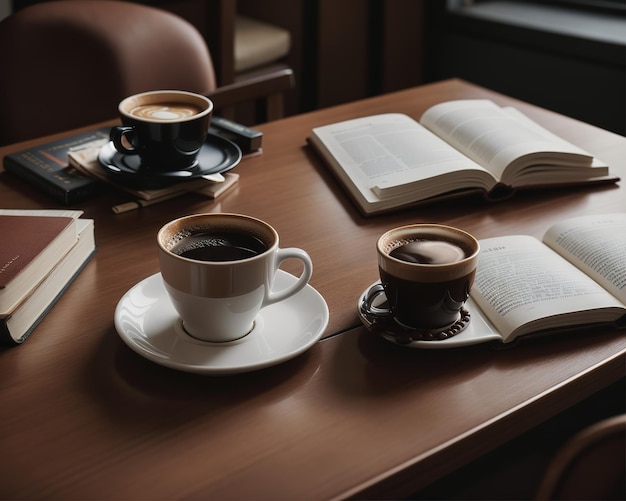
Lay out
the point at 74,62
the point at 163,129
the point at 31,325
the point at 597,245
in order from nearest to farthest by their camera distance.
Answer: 1. the point at 31,325
2. the point at 597,245
3. the point at 163,129
4. the point at 74,62

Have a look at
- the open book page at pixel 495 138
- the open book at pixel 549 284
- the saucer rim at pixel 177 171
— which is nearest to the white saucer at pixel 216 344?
the open book at pixel 549 284

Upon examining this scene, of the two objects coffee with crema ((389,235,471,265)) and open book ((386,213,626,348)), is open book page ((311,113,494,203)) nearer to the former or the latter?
open book ((386,213,626,348))

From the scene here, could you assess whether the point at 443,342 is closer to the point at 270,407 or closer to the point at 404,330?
the point at 404,330

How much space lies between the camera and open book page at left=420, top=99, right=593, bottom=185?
1.21 metres

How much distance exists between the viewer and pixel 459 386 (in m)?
0.76

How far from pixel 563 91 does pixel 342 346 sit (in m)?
1.97

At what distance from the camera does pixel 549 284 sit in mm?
890

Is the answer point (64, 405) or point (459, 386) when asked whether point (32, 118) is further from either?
point (459, 386)

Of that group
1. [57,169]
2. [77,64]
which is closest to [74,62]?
[77,64]

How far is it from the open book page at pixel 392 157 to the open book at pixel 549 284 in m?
0.18

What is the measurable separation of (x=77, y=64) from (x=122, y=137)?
0.58m

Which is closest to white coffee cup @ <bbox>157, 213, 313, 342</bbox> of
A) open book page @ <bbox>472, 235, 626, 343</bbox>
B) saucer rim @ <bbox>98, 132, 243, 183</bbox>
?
open book page @ <bbox>472, 235, 626, 343</bbox>

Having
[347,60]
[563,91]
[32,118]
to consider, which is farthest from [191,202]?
[347,60]

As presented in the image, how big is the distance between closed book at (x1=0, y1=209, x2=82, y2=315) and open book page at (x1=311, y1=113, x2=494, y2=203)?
1.40ft
